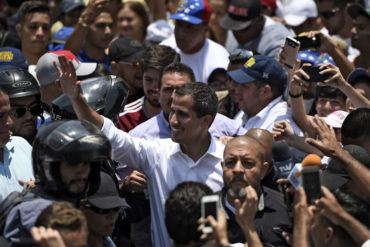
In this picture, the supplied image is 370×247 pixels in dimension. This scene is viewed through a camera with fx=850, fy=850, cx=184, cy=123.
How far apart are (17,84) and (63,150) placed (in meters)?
1.62

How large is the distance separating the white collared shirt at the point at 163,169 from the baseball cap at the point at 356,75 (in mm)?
1936

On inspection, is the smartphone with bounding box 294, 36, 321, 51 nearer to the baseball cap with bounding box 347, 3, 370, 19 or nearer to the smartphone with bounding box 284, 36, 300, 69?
the smartphone with bounding box 284, 36, 300, 69

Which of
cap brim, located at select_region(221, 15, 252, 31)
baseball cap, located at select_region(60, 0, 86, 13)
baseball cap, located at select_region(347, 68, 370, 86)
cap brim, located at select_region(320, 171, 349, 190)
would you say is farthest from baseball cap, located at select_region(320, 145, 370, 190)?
baseball cap, located at select_region(60, 0, 86, 13)

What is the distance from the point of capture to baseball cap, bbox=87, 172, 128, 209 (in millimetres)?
5426

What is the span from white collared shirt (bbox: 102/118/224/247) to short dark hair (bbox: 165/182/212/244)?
142 centimetres

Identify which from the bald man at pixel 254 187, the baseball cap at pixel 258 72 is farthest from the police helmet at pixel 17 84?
the baseball cap at pixel 258 72

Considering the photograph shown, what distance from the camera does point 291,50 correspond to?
7430 millimetres

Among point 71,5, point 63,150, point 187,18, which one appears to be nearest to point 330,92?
point 187,18

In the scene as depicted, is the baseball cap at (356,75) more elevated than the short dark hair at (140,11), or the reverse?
the baseball cap at (356,75)

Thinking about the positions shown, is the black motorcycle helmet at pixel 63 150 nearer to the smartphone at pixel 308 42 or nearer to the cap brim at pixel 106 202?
the cap brim at pixel 106 202

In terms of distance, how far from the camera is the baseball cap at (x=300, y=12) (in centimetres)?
1046

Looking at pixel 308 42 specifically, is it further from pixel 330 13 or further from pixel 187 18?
pixel 330 13

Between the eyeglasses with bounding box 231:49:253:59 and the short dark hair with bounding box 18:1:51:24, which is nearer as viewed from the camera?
the eyeglasses with bounding box 231:49:253:59

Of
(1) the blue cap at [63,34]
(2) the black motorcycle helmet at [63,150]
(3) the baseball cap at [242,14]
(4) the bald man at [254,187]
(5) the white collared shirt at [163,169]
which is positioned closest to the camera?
(2) the black motorcycle helmet at [63,150]
